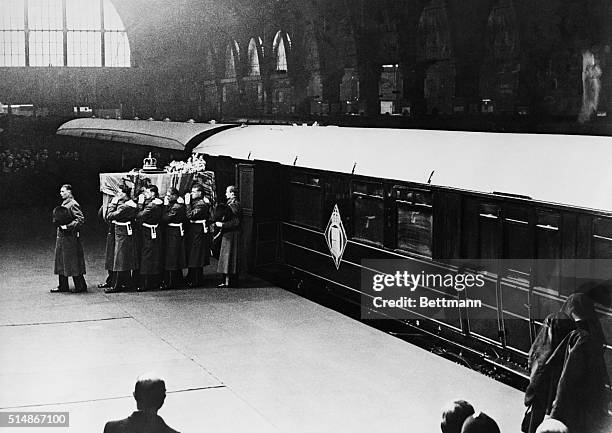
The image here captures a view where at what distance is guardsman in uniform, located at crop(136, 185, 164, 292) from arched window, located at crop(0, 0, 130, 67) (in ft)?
61.3

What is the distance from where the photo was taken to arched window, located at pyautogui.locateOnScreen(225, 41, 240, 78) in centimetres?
2135

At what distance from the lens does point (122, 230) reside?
11258 millimetres

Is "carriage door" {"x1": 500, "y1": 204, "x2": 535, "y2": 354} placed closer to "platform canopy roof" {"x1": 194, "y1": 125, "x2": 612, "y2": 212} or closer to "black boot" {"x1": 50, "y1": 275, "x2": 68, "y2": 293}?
"platform canopy roof" {"x1": 194, "y1": 125, "x2": 612, "y2": 212}

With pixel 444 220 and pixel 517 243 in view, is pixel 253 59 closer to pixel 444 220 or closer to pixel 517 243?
pixel 444 220

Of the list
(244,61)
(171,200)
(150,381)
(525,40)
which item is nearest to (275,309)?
(171,200)

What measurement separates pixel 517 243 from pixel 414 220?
1.88m

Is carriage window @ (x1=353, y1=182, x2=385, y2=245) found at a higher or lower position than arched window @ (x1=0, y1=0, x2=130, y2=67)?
lower

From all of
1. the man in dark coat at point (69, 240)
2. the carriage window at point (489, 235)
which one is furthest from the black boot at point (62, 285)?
the carriage window at point (489, 235)

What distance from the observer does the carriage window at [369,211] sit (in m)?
9.95

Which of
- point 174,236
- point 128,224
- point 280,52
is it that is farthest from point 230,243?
point 280,52

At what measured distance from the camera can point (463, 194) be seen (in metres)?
8.13

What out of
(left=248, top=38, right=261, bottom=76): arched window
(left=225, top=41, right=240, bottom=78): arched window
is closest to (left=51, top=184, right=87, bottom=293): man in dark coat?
(left=248, top=38, right=261, bottom=76): arched window

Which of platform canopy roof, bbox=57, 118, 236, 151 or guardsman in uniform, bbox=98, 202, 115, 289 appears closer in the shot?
guardsman in uniform, bbox=98, 202, 115, 289

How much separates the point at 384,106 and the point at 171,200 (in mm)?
3693
